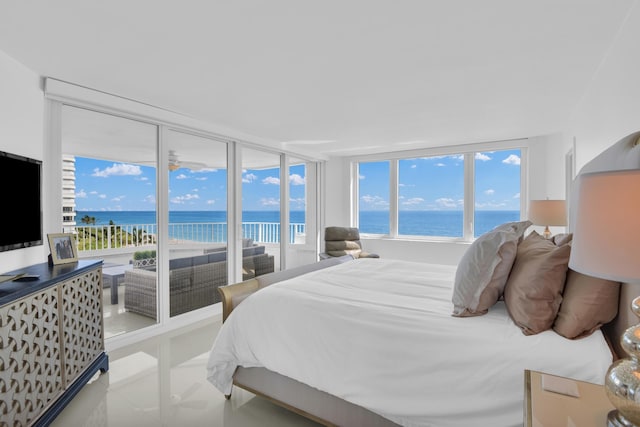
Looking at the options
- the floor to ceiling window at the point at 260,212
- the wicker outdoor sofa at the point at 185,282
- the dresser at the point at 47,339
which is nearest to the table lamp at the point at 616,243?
the dresser at the point at 47,339

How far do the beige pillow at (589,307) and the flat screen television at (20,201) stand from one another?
312 centimetres

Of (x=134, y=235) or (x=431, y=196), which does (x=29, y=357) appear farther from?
(x=431, y=196)

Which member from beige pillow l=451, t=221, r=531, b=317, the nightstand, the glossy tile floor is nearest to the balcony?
the glossy tile floor

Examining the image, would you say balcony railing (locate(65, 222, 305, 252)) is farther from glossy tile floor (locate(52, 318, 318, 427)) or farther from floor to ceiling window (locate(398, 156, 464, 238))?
floor to ceiling window (locate(398, 156, 464, 238))

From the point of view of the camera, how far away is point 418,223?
650 cm

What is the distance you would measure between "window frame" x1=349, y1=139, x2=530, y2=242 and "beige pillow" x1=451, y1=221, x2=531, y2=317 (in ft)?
12.7

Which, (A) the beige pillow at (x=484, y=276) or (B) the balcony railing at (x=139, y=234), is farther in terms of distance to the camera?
(B) the balcony railing at (x=139, y=234)

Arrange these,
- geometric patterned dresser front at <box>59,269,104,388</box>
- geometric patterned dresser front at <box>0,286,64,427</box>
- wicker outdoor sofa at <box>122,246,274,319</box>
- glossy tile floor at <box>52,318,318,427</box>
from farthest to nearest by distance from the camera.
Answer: wicker outdoor sofa at <box>122,246,274,319</box>, geometric patterned dresser front at <box>59,269,104,388</box>, glossy tile floor at <box>52,318,318,427</box>, geometric patterned dresser front at <box>0,286,64,427</box>

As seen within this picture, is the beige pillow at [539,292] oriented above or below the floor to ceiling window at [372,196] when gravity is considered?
below

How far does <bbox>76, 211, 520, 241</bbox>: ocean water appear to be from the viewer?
11.3 ft

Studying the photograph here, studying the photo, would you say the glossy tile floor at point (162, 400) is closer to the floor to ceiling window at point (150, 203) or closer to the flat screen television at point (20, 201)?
the floor to ceiling window at point (150, 203)

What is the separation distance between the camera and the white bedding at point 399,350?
1323 mm

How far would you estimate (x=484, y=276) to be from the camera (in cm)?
172

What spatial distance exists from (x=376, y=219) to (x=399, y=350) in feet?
16.6
